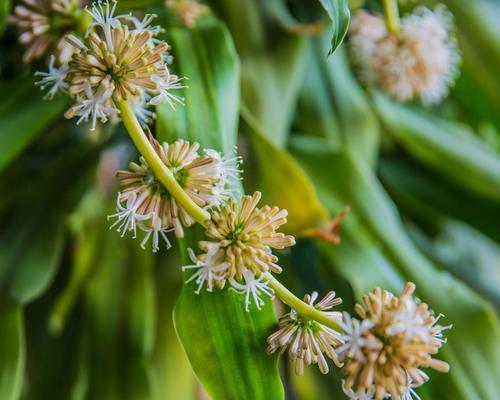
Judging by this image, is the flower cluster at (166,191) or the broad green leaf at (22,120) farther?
the broad green leaf at (22,120)

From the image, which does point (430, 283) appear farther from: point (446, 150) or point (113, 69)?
point (113, 69)

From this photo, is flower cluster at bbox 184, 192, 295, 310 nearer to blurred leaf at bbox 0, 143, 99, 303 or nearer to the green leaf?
the green leaf

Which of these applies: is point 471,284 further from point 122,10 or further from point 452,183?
point 122,10

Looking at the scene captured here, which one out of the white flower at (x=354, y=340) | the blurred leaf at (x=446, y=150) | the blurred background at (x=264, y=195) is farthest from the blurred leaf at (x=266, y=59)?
the white flower at (x=354, y=340)

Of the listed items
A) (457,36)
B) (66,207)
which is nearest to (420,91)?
(457,36)

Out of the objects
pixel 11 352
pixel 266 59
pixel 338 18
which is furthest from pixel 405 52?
pixel 11 352

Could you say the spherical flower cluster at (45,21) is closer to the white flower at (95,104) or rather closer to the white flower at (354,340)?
the white flower at (95,104)

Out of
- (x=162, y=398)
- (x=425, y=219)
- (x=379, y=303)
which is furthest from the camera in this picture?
(x=425, y=219)
